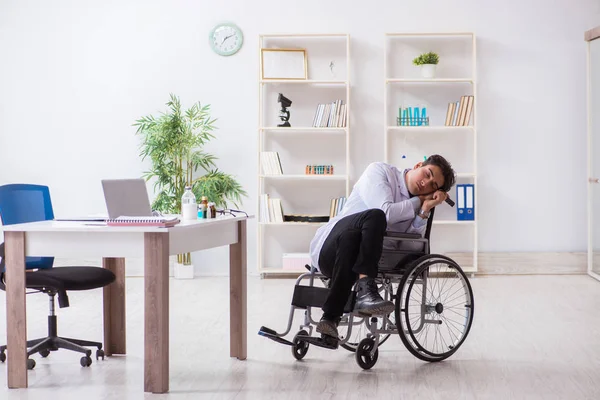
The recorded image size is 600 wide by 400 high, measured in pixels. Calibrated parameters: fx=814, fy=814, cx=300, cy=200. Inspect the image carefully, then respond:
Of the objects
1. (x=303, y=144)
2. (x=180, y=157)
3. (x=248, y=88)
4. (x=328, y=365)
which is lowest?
(x=328, y=365)

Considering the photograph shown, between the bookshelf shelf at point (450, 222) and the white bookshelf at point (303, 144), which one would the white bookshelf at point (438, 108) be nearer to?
the bookshelf shelf at point (450, 222)

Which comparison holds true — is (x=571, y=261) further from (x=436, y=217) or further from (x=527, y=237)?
(x=436, y=217)

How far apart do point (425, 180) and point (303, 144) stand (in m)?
3.38

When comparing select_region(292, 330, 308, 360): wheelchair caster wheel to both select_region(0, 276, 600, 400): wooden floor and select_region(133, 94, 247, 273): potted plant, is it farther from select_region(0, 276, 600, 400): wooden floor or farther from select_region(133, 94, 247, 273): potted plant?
select_region(133, 94, 247, 273): potted plant

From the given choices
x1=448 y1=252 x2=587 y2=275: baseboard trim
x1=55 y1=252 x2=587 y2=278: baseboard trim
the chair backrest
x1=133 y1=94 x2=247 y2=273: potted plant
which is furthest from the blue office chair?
x1=448 y1=252 x2=587 y2=275: baseboard trim

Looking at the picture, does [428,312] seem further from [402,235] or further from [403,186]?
[403,186]

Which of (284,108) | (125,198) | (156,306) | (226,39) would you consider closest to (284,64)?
(284,108)

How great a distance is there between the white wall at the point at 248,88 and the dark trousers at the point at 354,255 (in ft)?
11.9

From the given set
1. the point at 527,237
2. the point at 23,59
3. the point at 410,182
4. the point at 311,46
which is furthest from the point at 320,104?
the point at 410,182

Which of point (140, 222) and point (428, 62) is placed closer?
point (140, 222)

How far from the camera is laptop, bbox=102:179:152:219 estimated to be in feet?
11.3

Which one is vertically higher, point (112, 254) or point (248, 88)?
point (248, 88)

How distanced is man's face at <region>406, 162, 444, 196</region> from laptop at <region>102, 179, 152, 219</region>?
4.07 feet

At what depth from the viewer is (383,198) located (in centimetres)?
377
